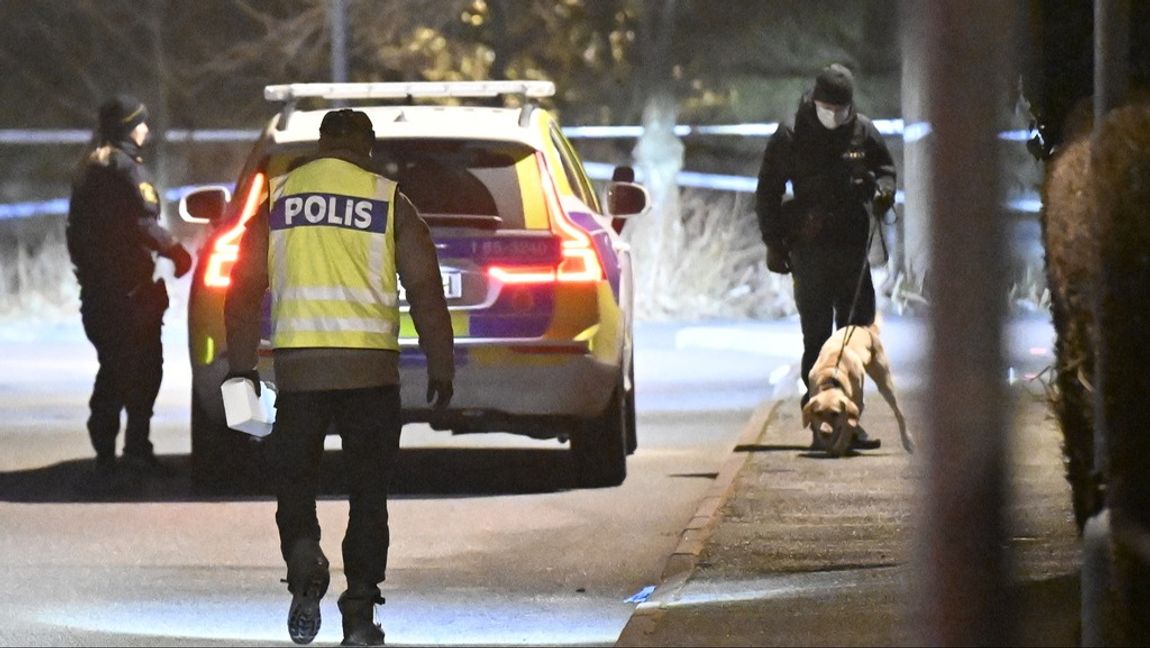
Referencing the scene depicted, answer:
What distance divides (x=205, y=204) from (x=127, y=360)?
822mm

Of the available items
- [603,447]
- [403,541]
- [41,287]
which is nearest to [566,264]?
[603,447]

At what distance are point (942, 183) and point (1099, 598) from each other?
7.08 feet

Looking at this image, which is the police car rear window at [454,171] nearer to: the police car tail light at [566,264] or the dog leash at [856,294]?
the police car tail light at [566,264]

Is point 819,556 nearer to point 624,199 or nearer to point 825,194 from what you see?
point 825,194

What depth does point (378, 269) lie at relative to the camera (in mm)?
7402

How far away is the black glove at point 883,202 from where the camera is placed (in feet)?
38.3

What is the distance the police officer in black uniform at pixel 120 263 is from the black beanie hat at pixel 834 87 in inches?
122

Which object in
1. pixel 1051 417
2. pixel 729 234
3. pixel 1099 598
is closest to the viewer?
pixel 1099 598

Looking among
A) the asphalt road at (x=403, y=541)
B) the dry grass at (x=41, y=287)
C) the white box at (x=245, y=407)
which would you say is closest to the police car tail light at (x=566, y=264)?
the asphalt road at (x=403, y=541)

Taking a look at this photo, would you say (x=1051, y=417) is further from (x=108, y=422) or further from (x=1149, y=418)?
(x=108, y=422)

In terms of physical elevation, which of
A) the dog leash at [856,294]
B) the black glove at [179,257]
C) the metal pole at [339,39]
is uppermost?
the metal pole at [339,39]

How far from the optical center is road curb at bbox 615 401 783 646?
23.7ft

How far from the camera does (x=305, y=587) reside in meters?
7.31

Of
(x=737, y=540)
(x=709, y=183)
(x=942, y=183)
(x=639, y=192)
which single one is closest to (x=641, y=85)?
(x=709, y=183)
